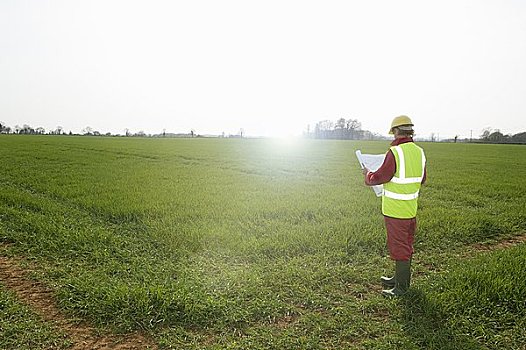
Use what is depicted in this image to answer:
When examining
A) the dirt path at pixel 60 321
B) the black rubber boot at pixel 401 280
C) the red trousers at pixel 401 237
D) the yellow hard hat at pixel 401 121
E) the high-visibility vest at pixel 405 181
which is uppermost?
the yellow hard hat at pixel 401 121

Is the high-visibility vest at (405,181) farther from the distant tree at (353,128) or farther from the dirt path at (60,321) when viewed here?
the distant tree at (353,128)

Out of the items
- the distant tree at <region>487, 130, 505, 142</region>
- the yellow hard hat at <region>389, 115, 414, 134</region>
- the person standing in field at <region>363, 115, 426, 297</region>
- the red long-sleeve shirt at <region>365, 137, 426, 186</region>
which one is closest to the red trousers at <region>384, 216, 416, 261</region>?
the person standing in field at <region>363, 115, 426, 297</region>

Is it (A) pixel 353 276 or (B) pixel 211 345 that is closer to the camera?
(B) pixel 211 345

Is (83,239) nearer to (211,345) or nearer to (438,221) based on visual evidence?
(211,345)

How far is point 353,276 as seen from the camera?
471 centimetres

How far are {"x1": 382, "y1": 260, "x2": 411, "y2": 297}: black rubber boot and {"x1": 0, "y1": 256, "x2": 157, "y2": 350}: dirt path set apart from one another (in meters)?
2.61

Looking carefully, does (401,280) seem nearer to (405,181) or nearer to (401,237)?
(401,237)

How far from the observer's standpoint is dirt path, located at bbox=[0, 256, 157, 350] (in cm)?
323

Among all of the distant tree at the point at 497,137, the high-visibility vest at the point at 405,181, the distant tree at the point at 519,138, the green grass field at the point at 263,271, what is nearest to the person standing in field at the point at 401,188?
the high-visibility vest at the point at 405,181

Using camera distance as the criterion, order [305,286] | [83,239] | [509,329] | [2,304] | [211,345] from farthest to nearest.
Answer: [83,239], [305,286], [2,304], [509,329], [211,345]

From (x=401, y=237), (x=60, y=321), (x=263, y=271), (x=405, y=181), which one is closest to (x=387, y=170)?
(x=405, y=181)

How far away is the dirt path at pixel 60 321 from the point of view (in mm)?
3229

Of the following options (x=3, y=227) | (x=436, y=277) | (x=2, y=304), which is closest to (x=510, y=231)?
(x=436, y=277)

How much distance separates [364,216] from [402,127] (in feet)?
13.7
